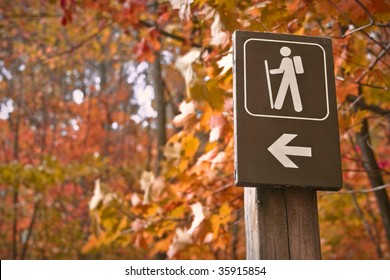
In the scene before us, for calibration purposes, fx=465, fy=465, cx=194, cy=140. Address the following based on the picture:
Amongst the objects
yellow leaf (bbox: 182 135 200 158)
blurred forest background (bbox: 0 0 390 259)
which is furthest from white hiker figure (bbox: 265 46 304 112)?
yellow leaf (bbox: 182 135 200 158)

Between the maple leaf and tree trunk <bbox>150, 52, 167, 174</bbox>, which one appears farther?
tree trunk <bbox>150, 52, 167, 174</bbox>

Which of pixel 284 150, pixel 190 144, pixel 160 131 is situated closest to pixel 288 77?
pixel 284 150

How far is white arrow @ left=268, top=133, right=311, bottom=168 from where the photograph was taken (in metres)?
1.49

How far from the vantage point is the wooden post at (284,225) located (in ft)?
5.02

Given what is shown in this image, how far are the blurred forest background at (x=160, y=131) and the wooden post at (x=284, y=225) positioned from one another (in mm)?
788

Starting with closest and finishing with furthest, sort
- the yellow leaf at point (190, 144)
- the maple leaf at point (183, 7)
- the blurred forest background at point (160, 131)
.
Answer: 1. the maple leaf at point (183, 7)
2. the blurred forest background at point (160, 131)
3. the yellow leaf at point (190, 144)

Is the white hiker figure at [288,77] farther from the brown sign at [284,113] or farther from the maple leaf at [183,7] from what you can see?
the maple leaf at [183,7]

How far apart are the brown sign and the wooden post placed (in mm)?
104

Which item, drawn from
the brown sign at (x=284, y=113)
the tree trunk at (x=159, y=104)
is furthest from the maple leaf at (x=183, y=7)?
the tree trunk at (x=159, y=104)

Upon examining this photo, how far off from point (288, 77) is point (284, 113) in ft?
0.47

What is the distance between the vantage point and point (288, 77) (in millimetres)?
1592

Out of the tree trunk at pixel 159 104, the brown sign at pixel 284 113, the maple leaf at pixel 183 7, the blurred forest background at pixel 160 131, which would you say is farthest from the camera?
the tree trunk at pixel 159 104

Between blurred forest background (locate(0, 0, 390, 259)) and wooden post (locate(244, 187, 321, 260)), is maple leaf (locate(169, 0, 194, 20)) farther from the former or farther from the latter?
wooden post (locate(244, 187, 321, 260))

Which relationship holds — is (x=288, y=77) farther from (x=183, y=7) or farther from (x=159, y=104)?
(x=159, y=104)
